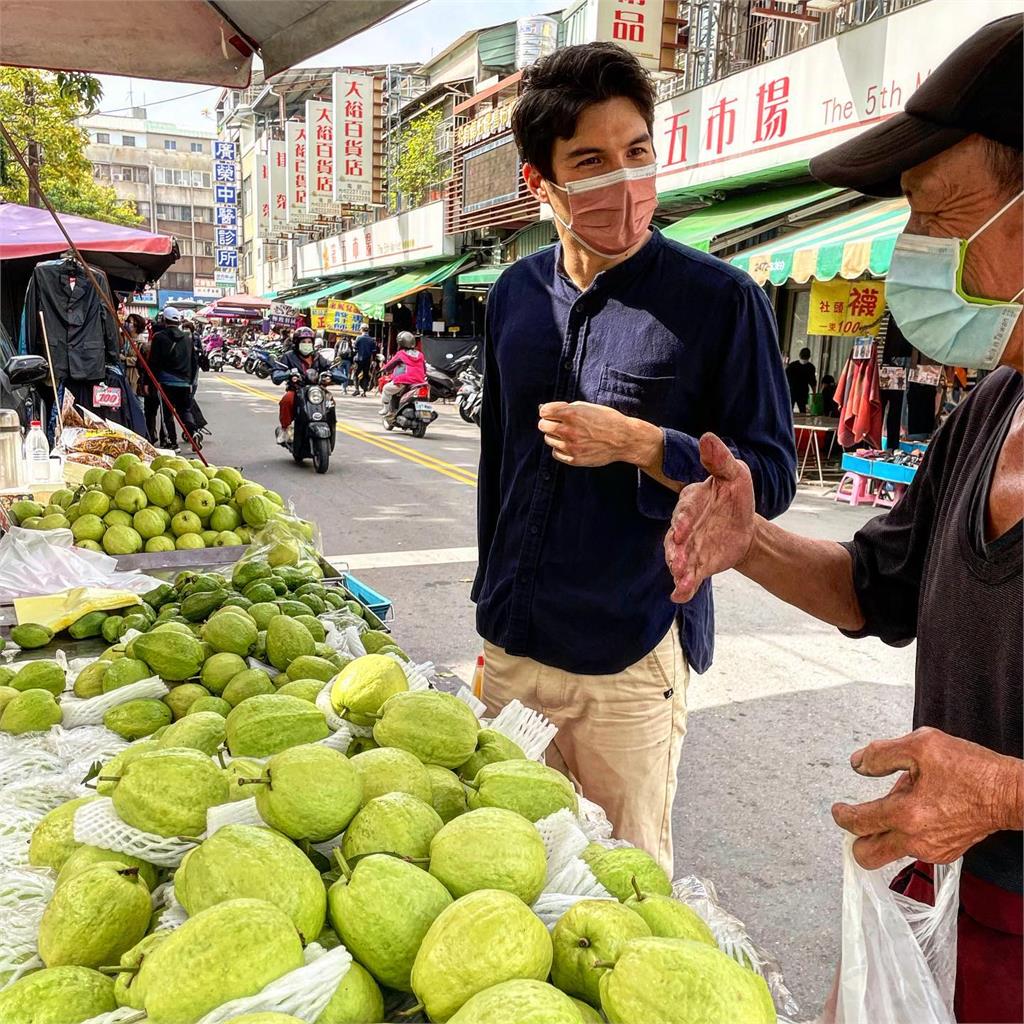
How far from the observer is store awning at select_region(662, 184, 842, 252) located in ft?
36.4

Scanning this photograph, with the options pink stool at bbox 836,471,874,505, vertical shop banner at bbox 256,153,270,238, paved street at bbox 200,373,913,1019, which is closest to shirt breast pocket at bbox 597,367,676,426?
paved street at bbox 200,373,913,1019

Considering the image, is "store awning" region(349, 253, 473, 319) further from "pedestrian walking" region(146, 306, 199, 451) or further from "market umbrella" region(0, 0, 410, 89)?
"market umbrella" region(0, 0, 410, 89)

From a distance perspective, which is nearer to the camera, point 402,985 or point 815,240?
point 402,985

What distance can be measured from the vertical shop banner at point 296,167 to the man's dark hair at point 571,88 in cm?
2827

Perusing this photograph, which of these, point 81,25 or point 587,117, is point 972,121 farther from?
point 81,25

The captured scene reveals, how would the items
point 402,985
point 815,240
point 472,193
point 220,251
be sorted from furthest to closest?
point 220,251
point 472,193
point 815,240
point 402,985

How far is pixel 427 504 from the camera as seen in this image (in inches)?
379

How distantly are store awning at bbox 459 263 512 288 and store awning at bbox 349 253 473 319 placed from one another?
51.8 inches

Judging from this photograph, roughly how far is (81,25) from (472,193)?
20.1m

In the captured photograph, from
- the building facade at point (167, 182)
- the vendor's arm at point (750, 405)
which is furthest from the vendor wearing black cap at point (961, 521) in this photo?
the building facade at point (167, 182)

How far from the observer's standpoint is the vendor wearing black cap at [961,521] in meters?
1.17

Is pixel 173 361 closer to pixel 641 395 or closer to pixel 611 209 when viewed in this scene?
pixel 611 209

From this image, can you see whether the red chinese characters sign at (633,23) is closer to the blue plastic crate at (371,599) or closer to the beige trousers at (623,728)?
the blue plastic crate at (371,599)

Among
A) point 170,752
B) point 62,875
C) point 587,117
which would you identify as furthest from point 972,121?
point 62,875
